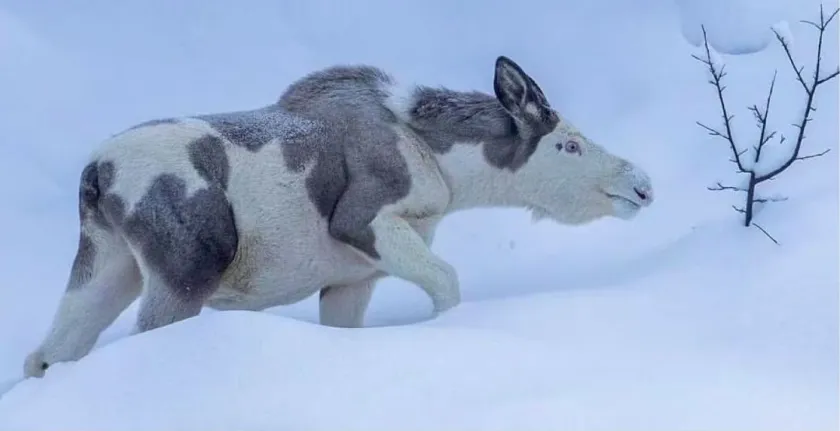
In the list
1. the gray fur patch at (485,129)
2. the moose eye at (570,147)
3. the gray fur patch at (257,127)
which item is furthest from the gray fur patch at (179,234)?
the moose eye at (570,147)

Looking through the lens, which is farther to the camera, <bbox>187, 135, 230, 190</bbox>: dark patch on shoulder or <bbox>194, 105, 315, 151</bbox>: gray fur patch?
<bbox>194, 105, 315, 151</bbox>: gray fur patch

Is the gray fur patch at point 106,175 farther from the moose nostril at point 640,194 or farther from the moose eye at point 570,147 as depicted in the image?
the moose nostril at point 640,194

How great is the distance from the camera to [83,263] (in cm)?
415

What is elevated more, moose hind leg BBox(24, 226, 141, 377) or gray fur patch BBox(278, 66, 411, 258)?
gray fur patch BBox(278, 66, 411, 258)

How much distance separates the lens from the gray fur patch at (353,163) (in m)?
4.20

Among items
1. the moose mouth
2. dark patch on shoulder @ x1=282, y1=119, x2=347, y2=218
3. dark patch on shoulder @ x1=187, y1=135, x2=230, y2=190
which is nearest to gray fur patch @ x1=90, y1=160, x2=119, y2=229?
dark patch on shoulder @ x1=187, y1=135, x2=230, y2=190

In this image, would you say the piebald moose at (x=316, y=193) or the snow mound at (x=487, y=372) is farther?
the piebald moose at (x=316, y=193)

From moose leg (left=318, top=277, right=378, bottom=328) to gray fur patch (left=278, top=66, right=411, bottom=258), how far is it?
37cm

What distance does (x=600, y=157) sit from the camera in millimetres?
4449

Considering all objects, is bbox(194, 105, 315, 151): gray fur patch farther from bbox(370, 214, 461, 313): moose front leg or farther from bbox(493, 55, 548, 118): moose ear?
bbox(493, 55, 548, 118): moose ear

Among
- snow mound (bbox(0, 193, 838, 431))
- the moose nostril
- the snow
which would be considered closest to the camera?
snow mound (bbox(0, 193, 838, 431))

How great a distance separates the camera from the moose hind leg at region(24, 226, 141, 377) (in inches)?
161

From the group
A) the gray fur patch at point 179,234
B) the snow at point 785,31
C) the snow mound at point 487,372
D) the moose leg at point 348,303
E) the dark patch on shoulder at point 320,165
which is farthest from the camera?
the snow at point 785,31

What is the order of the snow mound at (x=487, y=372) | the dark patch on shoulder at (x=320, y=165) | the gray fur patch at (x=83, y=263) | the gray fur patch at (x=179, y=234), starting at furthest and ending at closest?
the dark patch on shoulder at (x=320, y=165) → the gray fur patch at (x=83, y=263) → the gray fur patch at (x=179, y=234) → the snow mound at (x=487, y=372)
